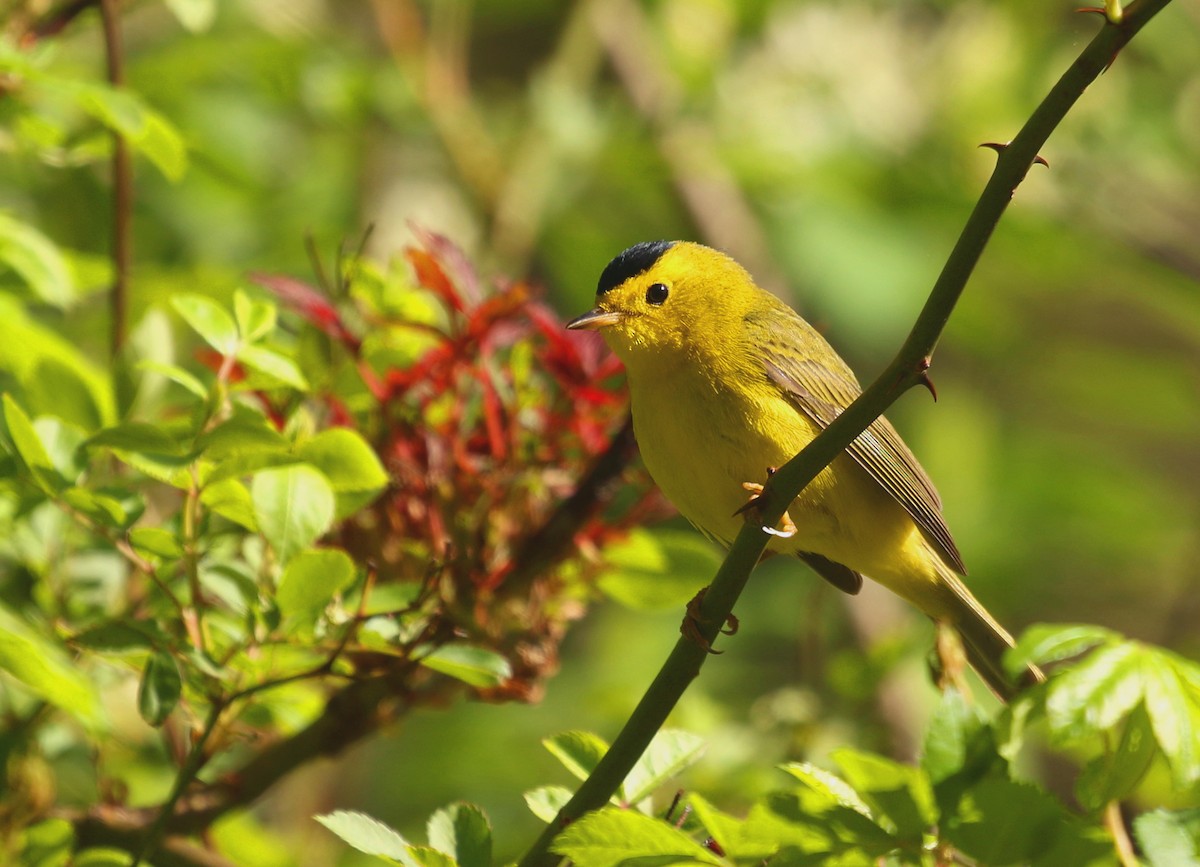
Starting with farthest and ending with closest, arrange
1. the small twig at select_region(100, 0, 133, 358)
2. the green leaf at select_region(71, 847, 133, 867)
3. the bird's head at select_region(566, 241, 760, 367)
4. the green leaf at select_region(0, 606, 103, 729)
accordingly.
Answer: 1. the bird's head at select_region(566, 241, 760, 367)
2. the small twig at select_region(100, 0, 133, 358)
3. the green leaf at select_region(71, 847, 133, 867)
4. the green leaf at select_region(0, 606, 103, 729)

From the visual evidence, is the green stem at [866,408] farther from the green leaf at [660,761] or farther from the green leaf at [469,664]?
the green leaf at [469,664]

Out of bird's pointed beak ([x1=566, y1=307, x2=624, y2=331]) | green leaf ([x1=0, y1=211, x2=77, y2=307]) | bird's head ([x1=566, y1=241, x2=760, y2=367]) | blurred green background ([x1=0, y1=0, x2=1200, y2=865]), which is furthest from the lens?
blurred green background ([x1=0, y1=0, x2=1200, y2=865])

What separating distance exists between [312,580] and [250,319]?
440 millimetres

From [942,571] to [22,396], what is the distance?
7.09ft

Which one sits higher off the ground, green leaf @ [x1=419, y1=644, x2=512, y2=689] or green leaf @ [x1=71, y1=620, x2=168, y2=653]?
green leaf @ [x1=419, y1=644, x2=512, y2=689]

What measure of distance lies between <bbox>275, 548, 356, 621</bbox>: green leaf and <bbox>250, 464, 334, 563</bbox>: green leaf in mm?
25

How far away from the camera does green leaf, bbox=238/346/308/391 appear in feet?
6.59

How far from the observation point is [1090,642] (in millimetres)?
1925

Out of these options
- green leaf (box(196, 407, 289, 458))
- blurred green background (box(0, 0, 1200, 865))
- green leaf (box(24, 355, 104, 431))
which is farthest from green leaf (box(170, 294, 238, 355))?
blurred green background (box(0, 0, 1200, 865))

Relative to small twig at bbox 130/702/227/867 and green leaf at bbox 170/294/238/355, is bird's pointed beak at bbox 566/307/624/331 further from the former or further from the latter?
small twig at bbox 130/702/227/867

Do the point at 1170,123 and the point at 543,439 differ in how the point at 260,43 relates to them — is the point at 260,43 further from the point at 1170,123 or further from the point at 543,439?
the point at 1170,123

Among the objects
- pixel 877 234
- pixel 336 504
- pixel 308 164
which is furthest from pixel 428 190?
pixel 336 504

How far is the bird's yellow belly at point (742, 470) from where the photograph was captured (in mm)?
2795

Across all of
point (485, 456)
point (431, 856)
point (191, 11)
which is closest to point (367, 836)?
point (431, 856)
